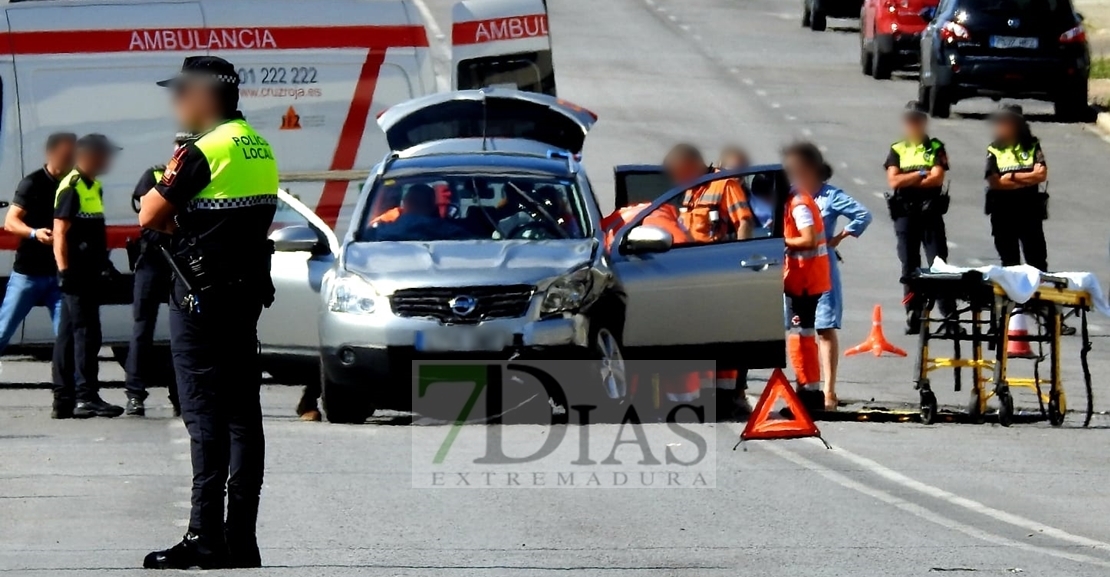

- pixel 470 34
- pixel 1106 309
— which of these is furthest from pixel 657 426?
pixel 470 34

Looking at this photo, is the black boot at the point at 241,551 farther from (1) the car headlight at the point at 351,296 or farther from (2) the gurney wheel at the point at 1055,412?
(2) the gurney wheel at the point at 1055,412

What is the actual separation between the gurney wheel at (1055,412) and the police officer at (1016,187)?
5.06 meters

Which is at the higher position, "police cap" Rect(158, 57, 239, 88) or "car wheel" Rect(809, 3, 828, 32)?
"car wheel" Rect(809, 3, 828, 32)

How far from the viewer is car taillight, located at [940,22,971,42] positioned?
29.0m

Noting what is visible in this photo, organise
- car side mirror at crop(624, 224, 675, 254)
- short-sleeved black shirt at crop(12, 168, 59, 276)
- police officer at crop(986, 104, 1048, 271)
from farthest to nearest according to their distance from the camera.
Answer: police officer at crop(986, 104, 1048, 271) < short-sleeved black shirt at crop(12, 168, 59, 276) < car side mirror at crop(624, 224, 675, 254)

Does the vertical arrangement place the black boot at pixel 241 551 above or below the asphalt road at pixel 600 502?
above

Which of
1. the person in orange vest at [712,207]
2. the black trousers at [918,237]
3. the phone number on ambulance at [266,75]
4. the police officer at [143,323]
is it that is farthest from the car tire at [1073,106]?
the police officer at [143,323]

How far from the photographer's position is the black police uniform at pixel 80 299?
1361 cm

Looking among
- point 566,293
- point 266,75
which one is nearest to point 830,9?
point 266,75

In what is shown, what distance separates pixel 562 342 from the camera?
12.6 meters

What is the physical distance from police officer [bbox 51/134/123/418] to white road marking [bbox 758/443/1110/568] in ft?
13.7

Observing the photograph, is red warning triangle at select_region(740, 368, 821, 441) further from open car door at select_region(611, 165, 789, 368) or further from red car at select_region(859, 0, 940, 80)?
red car at select_region(859, 0, 940, 80)

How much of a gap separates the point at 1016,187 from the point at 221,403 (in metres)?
11.5

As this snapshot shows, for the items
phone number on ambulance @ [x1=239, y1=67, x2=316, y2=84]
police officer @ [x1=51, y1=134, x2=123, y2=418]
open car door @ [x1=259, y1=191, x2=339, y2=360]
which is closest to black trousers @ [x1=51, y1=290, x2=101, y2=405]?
police officer @ [x1=51, y1=134, x2=123, y2=418]
